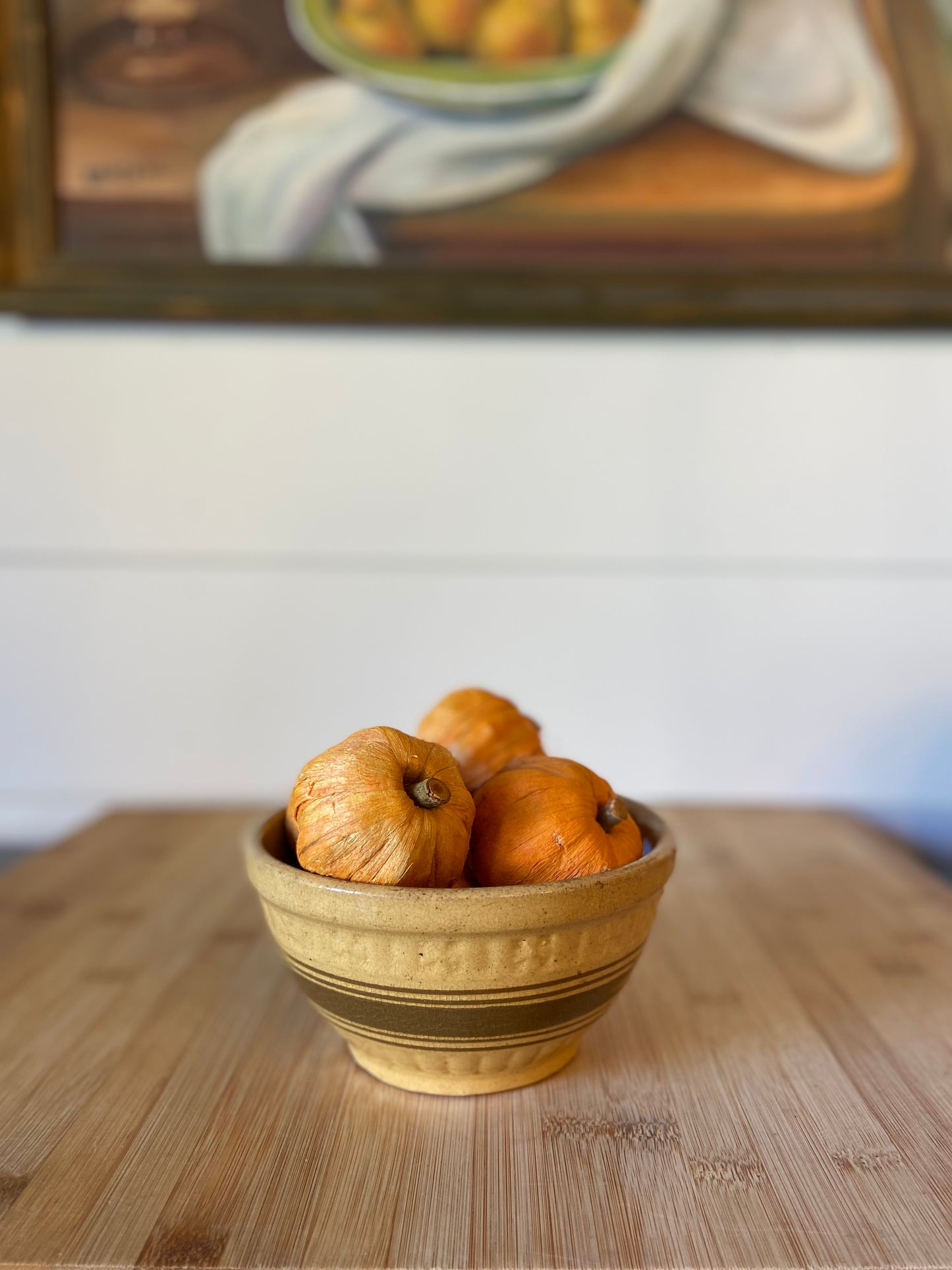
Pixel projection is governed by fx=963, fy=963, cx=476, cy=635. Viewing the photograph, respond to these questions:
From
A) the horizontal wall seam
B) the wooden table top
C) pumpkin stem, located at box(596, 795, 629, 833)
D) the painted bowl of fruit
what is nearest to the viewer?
the wooden table top

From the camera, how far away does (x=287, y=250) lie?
4.47 ft

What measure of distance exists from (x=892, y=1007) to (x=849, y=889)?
27cm

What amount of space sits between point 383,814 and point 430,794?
3 centimetres

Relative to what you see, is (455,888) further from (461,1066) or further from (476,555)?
(476,555)

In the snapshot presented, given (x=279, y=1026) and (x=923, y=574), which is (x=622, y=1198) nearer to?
(x=279, y=1026)

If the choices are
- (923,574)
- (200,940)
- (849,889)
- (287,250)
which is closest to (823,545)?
(923,574)

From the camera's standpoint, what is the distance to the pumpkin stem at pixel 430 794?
1.64 feet

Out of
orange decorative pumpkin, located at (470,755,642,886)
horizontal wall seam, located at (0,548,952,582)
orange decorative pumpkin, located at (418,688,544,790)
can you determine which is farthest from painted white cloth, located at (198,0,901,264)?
orange decorative pumpkin, located at (470,755,642,886)

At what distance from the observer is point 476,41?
1.33 meters

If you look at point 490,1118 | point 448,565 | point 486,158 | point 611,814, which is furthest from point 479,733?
point 486,158

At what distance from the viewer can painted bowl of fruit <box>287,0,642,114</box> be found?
1.33 metres

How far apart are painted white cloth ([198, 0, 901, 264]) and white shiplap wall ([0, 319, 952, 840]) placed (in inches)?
6.9

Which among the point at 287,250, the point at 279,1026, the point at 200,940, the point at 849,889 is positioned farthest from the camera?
the point at 287,250

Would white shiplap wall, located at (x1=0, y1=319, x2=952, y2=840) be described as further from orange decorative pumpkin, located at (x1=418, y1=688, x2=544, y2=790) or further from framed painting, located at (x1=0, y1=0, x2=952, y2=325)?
orange decorative pumpkin, located at (x1=418, y1=688, x2=544, y2=790)
